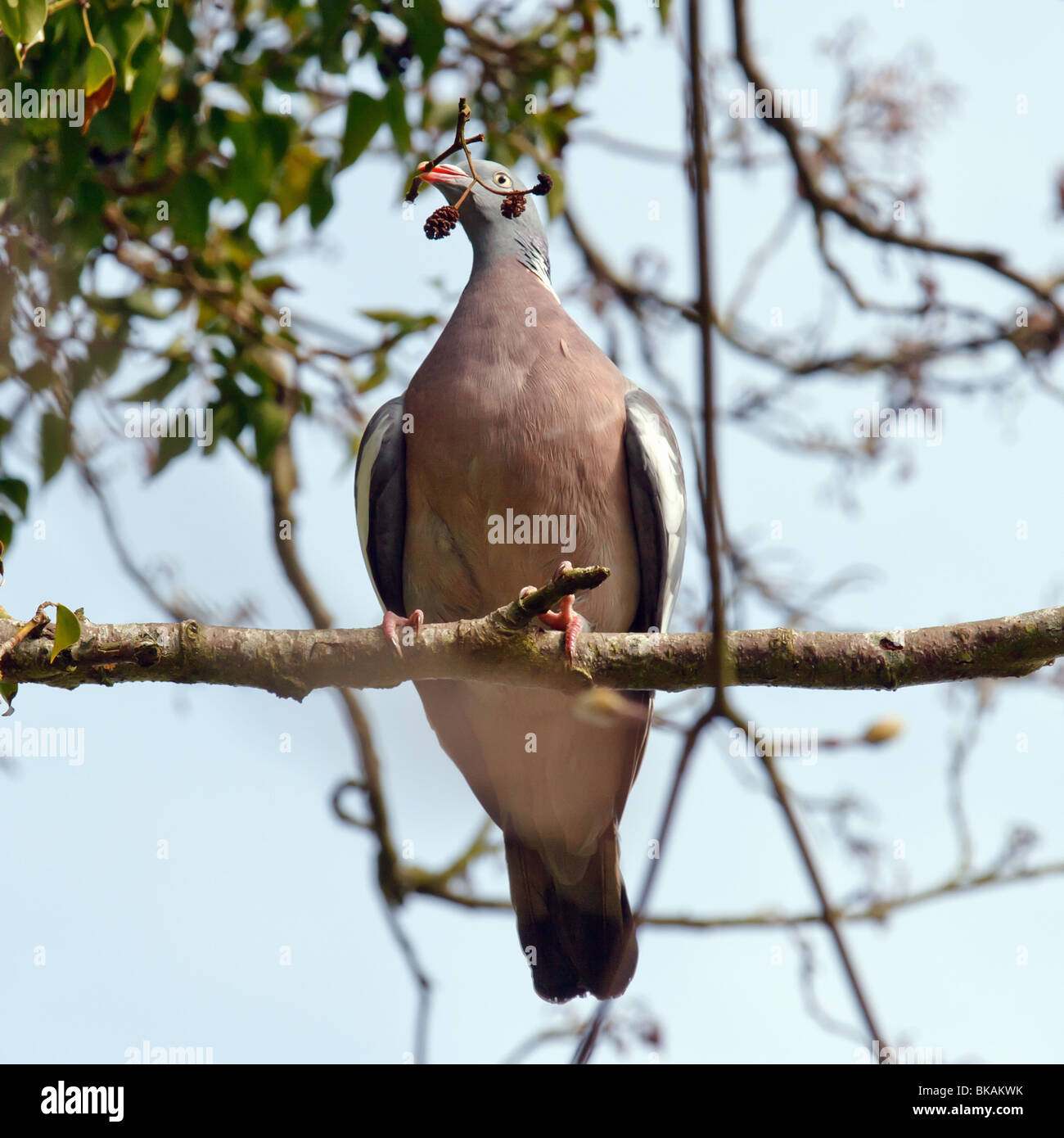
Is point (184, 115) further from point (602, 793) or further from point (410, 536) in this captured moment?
point (602, 793)

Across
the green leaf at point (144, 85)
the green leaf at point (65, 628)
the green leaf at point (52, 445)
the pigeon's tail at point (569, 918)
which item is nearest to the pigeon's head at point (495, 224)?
the green leaf at point (144, 85)

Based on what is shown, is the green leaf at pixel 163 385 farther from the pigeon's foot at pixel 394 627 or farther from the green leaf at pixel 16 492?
the pigeon's foot at pixel 394 627

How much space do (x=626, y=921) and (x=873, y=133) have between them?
365 cm

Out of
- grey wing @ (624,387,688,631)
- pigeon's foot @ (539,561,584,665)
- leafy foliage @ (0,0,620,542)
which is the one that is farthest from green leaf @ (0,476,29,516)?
grey wing @ (624,387,688,631)

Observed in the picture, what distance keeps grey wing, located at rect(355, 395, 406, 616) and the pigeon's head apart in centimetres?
73

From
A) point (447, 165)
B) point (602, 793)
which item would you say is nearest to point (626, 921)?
point (602, 793)

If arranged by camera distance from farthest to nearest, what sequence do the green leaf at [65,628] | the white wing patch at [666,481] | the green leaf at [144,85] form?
the white wing patch at [666,481] < the green leaf at [144,85] < the green leaf at [65,628]

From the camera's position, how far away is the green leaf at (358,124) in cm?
345

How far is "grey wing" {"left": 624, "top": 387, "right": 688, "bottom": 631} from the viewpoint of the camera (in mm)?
3607

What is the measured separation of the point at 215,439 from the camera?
160 inches

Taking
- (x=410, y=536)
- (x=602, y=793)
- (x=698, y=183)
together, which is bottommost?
(x=602, y=793)

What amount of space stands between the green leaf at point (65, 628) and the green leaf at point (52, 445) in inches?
60.3

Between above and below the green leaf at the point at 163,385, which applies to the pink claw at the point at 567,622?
below

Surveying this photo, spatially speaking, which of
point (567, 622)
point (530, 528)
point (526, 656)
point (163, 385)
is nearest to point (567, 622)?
point (567, 622)
